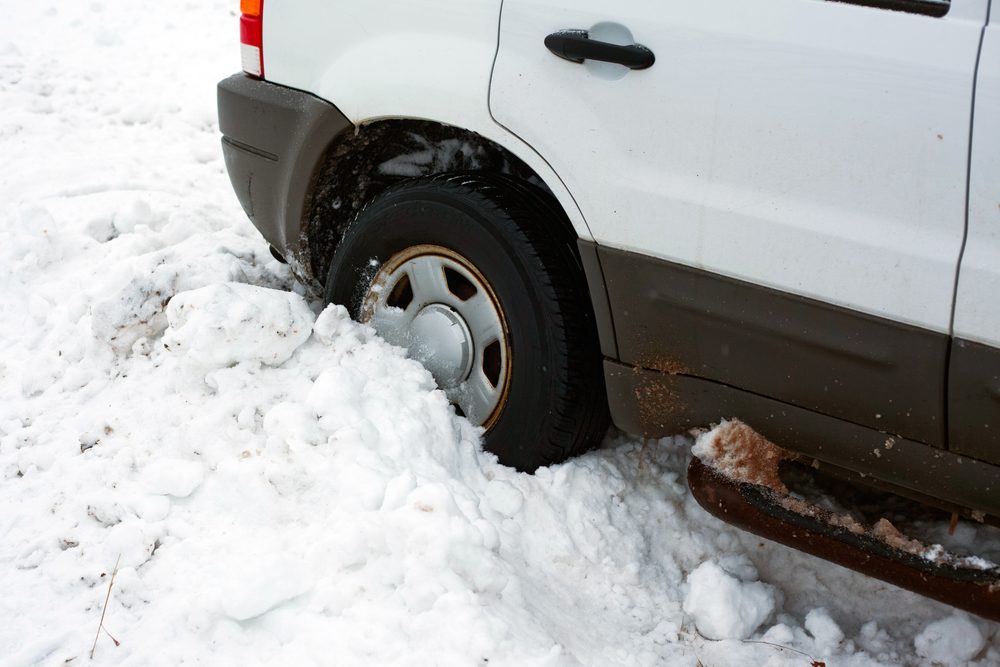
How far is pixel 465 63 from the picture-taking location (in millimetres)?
2660

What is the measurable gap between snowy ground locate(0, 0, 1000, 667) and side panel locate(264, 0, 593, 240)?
2.34ft

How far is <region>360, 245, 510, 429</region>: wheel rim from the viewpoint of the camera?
9.52 ft

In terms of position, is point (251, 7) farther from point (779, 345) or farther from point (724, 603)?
point (724, 603)

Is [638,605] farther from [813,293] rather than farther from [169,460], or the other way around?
[169,460]

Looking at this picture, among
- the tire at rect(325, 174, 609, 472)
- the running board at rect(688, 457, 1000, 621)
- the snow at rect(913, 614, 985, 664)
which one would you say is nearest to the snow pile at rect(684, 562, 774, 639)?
the running board at rect(688, 457, 1000, 621)

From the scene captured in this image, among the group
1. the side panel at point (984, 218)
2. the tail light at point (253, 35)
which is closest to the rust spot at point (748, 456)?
the side panel at point (984, 218)

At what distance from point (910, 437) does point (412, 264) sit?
60.7 inches

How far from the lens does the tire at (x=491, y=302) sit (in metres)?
2.75

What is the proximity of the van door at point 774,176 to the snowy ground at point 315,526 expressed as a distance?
24.6 inches

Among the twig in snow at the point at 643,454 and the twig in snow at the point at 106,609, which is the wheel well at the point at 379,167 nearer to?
the twig in snow at the point at 643,454

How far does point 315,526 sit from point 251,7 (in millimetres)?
1695

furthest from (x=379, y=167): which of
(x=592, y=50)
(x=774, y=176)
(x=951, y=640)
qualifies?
(x=951, y=640)

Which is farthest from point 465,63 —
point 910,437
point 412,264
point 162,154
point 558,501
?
point 162,154

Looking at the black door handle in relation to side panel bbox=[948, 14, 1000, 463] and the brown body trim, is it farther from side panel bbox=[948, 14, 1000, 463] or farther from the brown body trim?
the brown body trim
